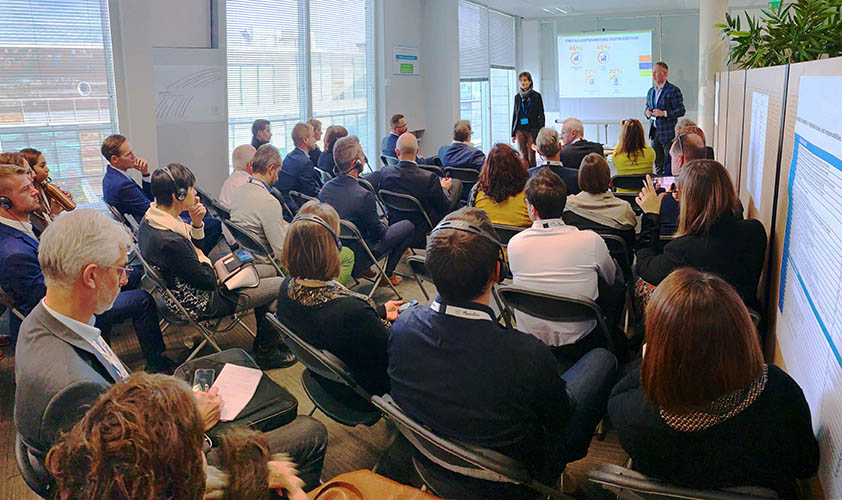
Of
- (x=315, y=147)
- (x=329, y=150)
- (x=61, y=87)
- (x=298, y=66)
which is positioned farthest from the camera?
(x=298, y=66)

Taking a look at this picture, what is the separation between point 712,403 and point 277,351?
9.68 ft

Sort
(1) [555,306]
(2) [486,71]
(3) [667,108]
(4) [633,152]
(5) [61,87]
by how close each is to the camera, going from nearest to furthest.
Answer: (1) [555,306]
(5) [61,87]
(4) [633,152]
(3) [667,108]
(2) [486,71]

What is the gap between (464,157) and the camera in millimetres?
6328

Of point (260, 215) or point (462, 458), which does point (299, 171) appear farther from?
point (462, 458)

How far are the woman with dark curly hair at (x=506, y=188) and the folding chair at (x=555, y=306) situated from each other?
1376mm

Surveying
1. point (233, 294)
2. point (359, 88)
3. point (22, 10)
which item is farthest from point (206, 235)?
point (359, 88)

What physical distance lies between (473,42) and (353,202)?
834 centimetres

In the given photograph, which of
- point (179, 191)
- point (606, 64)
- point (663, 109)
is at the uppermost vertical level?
point (606, 64)

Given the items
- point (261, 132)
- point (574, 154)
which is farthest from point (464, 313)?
point (261, 132)

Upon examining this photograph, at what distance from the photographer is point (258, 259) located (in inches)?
169

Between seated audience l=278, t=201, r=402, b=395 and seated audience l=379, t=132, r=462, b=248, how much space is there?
2.57 metres

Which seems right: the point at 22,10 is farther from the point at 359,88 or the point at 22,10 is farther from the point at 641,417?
the point at 641,417

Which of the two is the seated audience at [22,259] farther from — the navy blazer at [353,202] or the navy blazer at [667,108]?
the navy blazer at [667,108]

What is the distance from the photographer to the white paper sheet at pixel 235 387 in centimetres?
212
